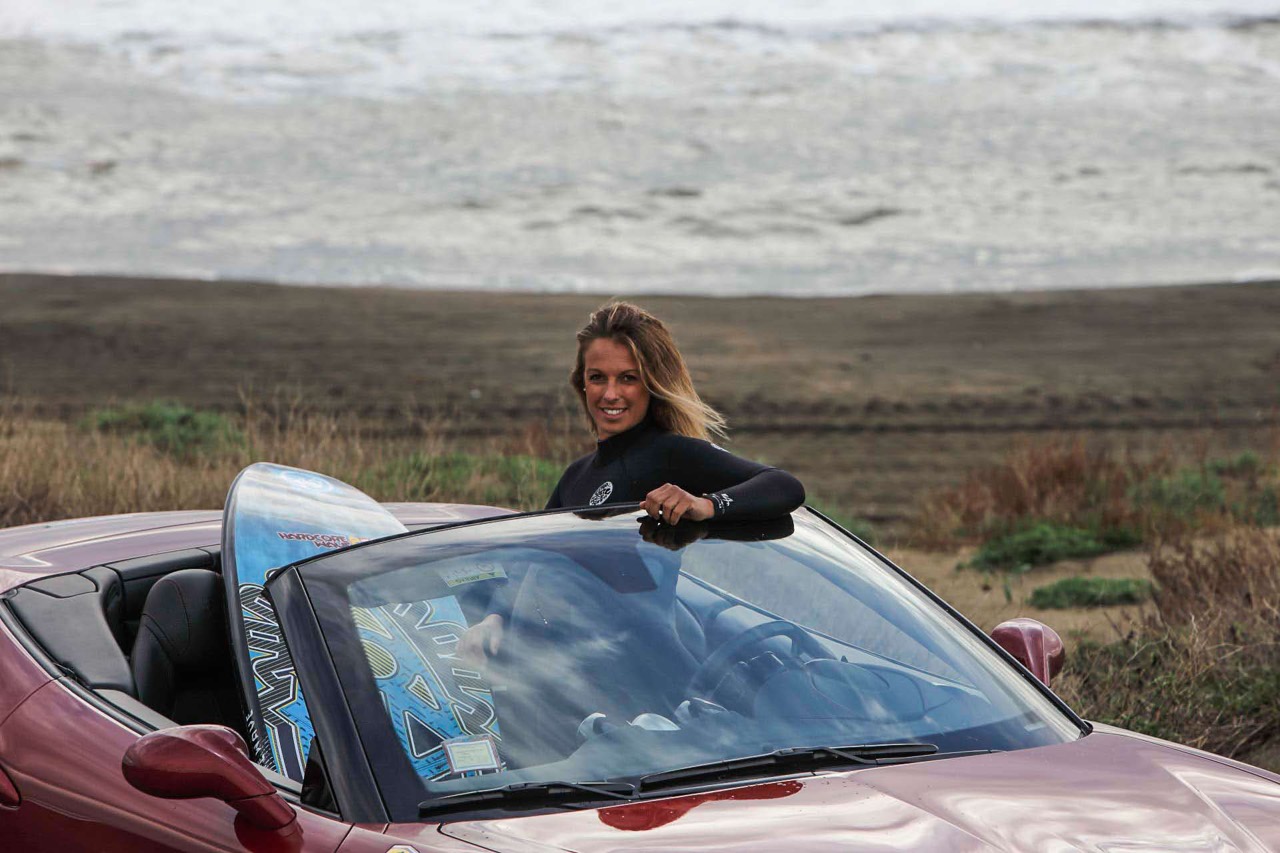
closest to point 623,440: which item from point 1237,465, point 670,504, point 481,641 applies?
point 670,504

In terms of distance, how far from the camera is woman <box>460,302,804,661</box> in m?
3.87

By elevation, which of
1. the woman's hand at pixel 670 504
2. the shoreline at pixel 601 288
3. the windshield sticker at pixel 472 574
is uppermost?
the woman's hand at pixel 670 504

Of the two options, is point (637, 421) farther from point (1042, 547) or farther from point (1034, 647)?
point (1042, 547)

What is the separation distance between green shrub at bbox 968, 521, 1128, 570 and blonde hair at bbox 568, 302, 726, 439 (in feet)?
19.9

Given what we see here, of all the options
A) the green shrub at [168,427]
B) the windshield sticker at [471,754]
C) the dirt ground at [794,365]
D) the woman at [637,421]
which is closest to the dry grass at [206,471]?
the green shrub at [168,427]

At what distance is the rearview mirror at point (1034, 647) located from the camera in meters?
3.20

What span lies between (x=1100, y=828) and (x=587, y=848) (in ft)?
2.57

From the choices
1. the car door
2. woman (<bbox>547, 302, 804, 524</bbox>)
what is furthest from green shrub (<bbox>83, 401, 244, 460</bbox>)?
the car door

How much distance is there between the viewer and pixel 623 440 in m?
4.08

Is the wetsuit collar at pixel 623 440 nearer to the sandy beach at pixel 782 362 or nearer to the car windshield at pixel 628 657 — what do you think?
the car windshield at pixel 628 657

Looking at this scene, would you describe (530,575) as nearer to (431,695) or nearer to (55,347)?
(431,695)

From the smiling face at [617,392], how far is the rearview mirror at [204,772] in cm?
194

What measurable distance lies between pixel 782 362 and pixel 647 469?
1521 centimetres

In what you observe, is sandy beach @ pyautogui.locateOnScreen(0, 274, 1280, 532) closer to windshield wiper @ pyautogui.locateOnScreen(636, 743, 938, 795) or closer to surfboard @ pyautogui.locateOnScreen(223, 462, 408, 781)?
surfboard @ pyautogui.locateOnScreen(223, 462, 408, 781)
